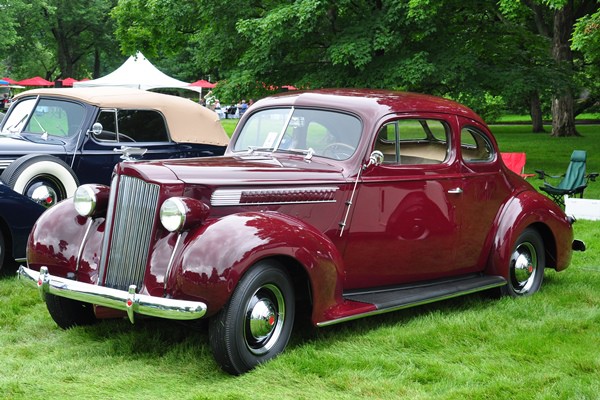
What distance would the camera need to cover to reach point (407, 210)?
6098 millimetres

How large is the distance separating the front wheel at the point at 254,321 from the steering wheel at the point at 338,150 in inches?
48.4

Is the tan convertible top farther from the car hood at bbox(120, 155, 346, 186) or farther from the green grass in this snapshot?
the car hood at bbox(120, 155, 346, 186)

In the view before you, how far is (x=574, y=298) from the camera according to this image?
6.86 m

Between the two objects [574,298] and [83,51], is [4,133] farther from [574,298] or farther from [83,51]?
[83,51]

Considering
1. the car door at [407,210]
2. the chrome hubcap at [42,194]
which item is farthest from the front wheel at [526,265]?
the chrome hubcap at [42,194]

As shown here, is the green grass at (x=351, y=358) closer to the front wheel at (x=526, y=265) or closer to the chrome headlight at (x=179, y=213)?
the front wheel at (x=526, y=265)


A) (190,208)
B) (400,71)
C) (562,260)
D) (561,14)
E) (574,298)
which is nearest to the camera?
(190,208)

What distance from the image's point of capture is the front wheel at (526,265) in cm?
697

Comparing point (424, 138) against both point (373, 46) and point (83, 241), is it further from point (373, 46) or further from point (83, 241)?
point (373, 46)

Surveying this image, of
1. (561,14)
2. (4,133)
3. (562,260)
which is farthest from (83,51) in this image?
(562,260)

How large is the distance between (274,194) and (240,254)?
0.76 meters

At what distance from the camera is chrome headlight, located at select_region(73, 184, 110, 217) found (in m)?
5.57

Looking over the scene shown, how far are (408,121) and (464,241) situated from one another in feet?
3.59

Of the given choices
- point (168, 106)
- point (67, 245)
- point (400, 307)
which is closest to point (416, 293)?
point (400, 307)
